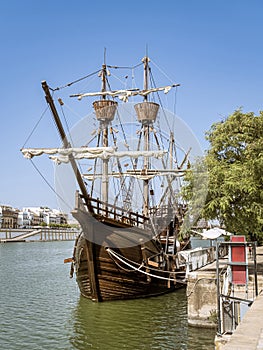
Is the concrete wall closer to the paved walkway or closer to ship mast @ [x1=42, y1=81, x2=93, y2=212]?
the paved walkway

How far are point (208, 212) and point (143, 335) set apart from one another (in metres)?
4.97

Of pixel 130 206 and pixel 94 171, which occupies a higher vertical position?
pixel 94 171

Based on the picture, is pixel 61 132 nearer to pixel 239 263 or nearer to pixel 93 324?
pixel 93 324

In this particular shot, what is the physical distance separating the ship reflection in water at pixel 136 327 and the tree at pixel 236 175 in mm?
4220

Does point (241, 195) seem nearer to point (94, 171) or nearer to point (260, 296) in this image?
point (260, 296)

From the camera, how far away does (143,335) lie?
13.7m

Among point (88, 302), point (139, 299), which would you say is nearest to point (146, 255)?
point (139, 299)

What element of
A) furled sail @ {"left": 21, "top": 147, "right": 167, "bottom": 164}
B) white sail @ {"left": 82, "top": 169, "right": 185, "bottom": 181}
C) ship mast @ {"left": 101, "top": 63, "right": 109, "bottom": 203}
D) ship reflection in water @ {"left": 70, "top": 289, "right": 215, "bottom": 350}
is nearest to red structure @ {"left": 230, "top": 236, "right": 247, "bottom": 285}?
ship reflection in water @ {"left": 70, "top": 289, "right": 215, "bottom": 350}

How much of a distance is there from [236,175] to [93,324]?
291 inches

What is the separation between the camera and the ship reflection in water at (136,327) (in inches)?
501

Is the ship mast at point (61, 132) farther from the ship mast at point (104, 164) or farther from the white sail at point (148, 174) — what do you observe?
the white sail at point (148, 174)

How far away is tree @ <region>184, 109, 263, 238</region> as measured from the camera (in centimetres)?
1502

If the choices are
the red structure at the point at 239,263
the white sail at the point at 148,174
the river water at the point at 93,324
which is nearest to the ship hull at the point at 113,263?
the river water at the point at 93,324

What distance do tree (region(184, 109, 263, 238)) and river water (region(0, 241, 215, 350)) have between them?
4.24m
